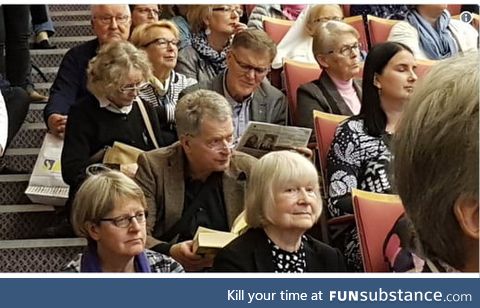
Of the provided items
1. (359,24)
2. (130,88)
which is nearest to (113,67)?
(130,88)

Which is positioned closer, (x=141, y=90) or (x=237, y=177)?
(x=237, y=177)

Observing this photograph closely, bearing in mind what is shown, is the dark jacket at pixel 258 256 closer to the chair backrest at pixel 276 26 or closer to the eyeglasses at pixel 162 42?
the eyeglasses at pixel 162 42

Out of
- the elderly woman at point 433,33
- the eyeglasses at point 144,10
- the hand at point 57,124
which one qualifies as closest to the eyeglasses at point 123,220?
the hand at point 57,124

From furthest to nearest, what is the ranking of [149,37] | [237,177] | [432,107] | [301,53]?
[301,53] < [149,37] < [237,177] < [432,107]

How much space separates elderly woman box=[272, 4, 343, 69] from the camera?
205 centimetres

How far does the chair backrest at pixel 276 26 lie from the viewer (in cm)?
218

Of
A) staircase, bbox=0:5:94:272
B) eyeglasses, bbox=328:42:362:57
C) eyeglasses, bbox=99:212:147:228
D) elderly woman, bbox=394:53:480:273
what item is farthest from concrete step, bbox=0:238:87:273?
elderly woman, bbox=394:53:480:273

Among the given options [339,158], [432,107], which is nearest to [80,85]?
[339,158]

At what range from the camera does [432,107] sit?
57cm

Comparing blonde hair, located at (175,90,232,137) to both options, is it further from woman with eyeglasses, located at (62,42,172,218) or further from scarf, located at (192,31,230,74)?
scarf, located at (192,31,230,74)

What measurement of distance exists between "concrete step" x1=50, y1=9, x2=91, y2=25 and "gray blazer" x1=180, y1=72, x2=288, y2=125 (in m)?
0.26

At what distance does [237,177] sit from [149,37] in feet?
1.75

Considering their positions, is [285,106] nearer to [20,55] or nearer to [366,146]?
[366,146]

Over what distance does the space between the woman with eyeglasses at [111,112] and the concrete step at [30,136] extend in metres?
0.27
